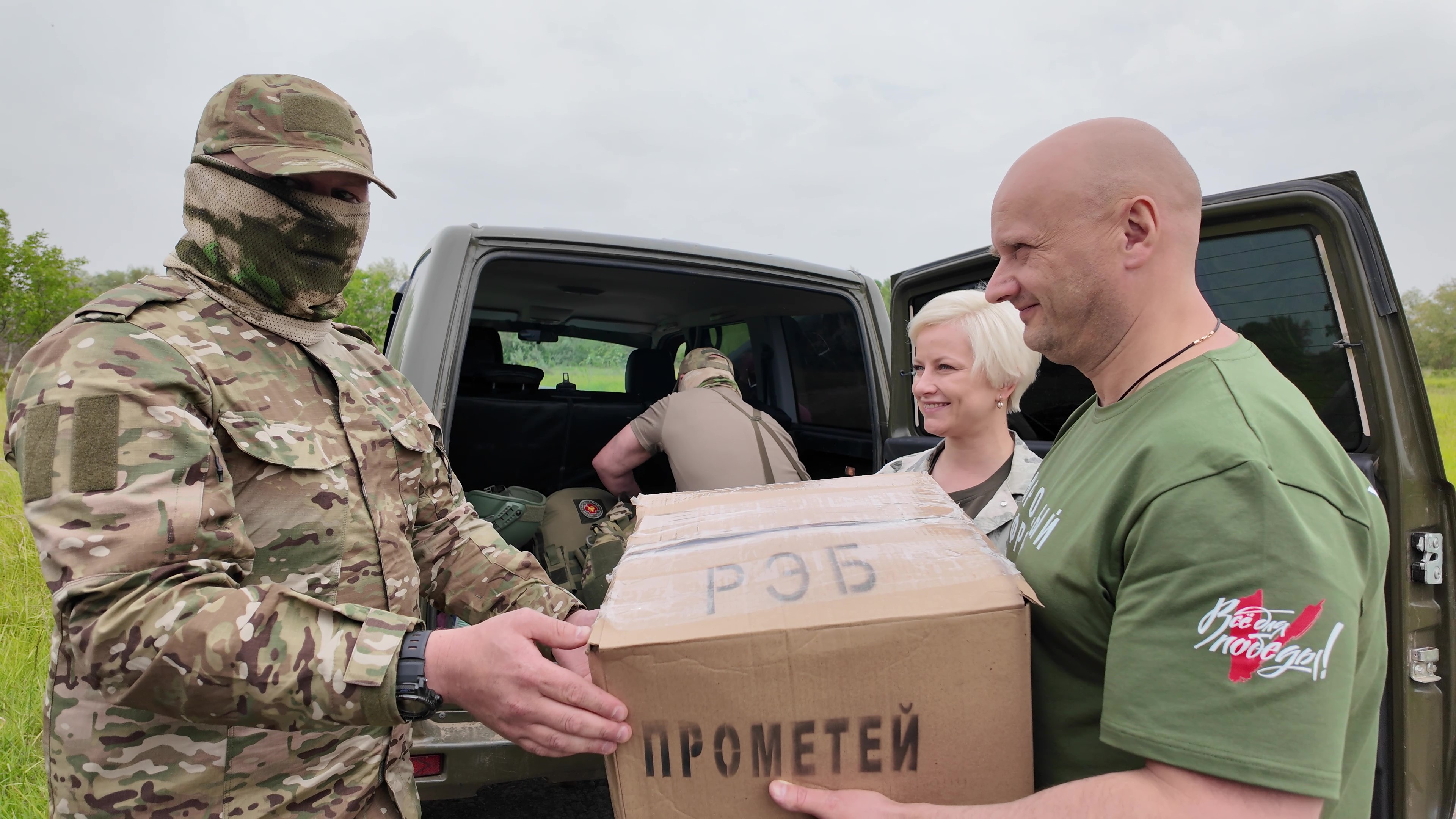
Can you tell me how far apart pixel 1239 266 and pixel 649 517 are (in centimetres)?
147

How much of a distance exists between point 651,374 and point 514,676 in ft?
13.6

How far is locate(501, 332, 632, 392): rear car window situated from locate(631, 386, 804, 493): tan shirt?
5.52ft

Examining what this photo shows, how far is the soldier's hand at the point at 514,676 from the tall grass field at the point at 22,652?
1.70 meters

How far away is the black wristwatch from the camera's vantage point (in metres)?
1.06

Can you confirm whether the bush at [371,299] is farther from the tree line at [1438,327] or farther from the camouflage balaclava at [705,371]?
the tree line at [1438,327]

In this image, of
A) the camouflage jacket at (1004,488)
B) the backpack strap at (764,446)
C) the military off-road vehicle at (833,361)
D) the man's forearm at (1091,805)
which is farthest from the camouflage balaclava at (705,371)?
the man's forearm at (1091,805)

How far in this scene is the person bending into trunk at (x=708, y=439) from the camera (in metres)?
3.30

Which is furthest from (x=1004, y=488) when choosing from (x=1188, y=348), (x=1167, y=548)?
(x=1167, y=548)

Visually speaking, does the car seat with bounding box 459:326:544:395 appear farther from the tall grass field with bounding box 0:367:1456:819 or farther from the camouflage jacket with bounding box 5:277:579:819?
the camouflage jacket with bounding box 5:277:579:819

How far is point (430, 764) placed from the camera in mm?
1837

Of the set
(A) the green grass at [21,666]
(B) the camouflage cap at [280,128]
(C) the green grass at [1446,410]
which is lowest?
(C) the green grass at [1446,410]

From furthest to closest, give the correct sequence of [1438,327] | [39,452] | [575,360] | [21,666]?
1. [1438,327]
2. [575,360]
3. [21,666]
4. [39,452]

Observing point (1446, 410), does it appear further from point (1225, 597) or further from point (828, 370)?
point (1225, 597)

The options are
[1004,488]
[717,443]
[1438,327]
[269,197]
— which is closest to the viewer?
[269,197]
